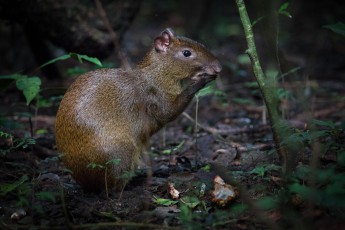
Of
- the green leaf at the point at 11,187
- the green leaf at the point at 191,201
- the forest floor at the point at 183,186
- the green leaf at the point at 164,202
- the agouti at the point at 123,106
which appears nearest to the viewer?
the forest floor at the point at 183,186

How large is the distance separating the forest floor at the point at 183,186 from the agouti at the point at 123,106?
0.60ft

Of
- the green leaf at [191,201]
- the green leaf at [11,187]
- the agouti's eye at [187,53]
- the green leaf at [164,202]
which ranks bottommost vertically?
the green leaf at [164,202]

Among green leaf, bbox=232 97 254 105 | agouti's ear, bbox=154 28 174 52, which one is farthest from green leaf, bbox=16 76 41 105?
green leaf, bbox=232 97 254 105

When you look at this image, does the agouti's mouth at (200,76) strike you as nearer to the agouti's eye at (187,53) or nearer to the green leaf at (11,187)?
the agouti's eye at (187,53)

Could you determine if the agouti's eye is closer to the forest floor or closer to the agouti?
the agouti

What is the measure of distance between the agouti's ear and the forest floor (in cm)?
110

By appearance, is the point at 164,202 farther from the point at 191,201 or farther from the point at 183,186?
the point at 183,186

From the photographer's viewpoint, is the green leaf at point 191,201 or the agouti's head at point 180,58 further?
the agouti's head at point 180,58

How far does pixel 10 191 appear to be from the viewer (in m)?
3.67

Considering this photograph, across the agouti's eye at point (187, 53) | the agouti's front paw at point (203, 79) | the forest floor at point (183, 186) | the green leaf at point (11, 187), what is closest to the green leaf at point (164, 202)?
the forest floor at point (183, 186)

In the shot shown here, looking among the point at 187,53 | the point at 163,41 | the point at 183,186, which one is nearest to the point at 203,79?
the point at 187,53

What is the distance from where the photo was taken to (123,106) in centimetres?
448

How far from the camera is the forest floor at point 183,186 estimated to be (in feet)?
10.2

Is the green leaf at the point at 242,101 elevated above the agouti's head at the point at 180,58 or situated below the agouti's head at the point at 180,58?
below
